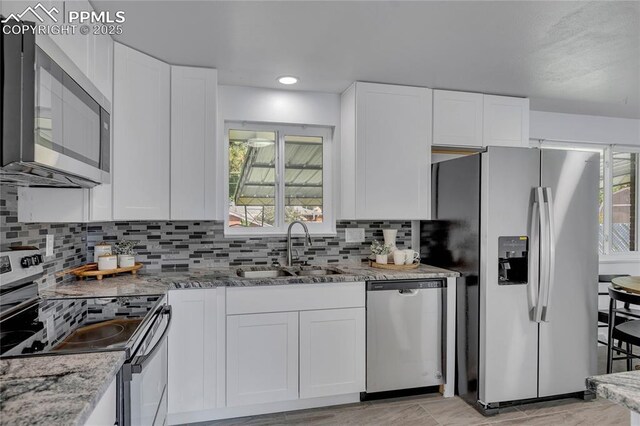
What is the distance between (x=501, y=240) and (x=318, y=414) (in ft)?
5.42

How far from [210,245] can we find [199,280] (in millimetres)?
640

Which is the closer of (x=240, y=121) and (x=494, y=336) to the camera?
(x=494, y=336)

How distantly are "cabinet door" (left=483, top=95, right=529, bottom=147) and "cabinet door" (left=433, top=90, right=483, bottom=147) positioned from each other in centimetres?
8

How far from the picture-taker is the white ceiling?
1.89 meters

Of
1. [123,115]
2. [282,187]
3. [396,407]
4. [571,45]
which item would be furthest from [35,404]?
[571,45]

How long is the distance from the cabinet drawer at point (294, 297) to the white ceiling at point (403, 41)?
148 centimetres

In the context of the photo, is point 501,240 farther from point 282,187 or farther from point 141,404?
point 141,404

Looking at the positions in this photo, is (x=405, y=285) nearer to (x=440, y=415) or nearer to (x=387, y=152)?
(x=440, y=415)

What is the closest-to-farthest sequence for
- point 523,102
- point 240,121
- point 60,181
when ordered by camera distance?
point 60,181 → point 240,121 → point 523,102

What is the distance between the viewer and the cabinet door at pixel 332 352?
2.51m

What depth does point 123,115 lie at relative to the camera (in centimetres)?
230

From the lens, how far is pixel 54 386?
37.7 inches

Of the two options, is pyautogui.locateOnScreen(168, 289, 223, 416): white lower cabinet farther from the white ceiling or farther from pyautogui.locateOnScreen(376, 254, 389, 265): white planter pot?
the white ceiling

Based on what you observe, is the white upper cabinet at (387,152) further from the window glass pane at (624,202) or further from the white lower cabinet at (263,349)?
the window glass pane at (624,202)
